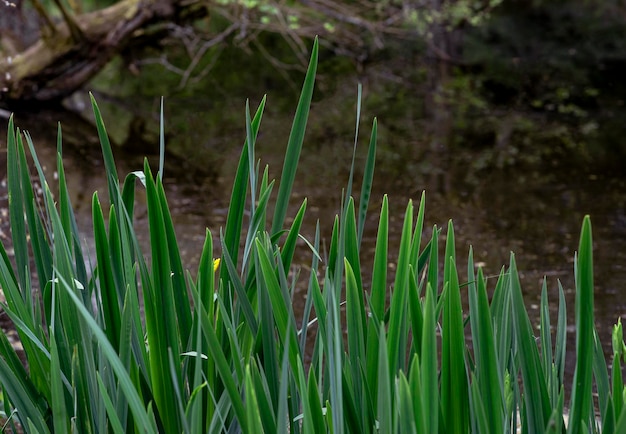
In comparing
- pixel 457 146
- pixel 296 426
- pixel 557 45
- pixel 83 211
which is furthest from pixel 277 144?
pixel 557 45

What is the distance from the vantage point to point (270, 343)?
118 cm

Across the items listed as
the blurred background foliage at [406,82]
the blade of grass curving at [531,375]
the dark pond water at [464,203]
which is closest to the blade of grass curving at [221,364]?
the blade of grass curving at [531,375]

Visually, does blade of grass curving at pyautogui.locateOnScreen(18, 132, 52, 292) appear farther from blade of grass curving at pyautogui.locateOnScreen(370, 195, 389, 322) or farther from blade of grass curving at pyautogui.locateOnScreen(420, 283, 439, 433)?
blade of grass curving at pyautogui.locateOnScreen(420, 283, 439, 433)

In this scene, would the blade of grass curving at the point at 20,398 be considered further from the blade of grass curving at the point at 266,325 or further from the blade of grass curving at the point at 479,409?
the blade of grass curving at the point at 479,409

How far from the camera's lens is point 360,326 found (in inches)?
45.3

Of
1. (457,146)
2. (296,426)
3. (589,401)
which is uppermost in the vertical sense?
(589,401)

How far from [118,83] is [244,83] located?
5.14 ft

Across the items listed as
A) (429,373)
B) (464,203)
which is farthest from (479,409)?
(464,203)

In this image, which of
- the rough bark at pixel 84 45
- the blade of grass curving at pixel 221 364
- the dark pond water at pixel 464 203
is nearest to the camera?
the blade of grass curving at pixel 221 364

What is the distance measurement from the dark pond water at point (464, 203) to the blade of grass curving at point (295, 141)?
2.63 metres

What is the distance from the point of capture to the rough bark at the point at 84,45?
8320 mm

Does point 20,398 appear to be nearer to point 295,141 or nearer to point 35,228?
point 35,228

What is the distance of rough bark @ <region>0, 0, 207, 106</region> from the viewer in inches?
328

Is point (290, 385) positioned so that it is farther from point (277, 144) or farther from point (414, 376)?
point (277, 144)
